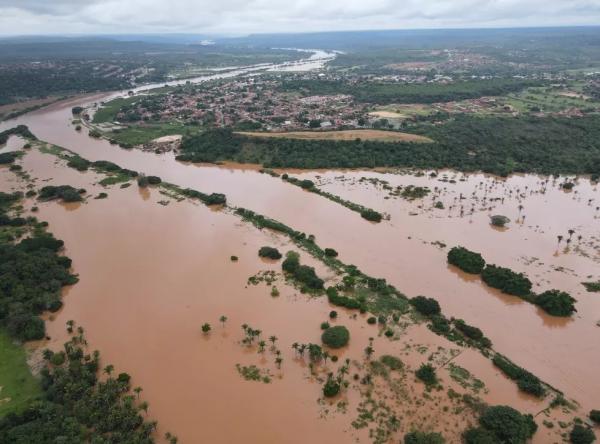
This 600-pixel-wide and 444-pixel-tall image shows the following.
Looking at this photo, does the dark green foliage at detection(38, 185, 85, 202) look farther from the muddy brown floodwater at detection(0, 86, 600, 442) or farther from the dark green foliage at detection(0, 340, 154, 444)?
the dark green foliage at detection(0, 340, 154, 444)

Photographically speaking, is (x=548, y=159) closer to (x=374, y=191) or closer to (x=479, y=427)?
(x=374, y=191)

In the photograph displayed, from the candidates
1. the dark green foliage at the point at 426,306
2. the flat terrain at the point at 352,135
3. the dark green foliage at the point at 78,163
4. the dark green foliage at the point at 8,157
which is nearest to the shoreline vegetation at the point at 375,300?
the dark green foliage at the point at 426,306

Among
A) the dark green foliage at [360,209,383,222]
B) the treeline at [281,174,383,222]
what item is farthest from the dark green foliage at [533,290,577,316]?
the treeline at [281,174,383,222]

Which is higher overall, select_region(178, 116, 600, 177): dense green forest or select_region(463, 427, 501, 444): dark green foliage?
select_region(463, 427, 501, 444): dark green foliage

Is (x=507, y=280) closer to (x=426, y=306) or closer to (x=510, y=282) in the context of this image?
(x=510, y=282)

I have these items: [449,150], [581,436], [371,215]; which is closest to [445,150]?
[449,150]

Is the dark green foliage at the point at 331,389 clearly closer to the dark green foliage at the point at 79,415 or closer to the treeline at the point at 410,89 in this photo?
the dark green foliage at the point at 79,415
